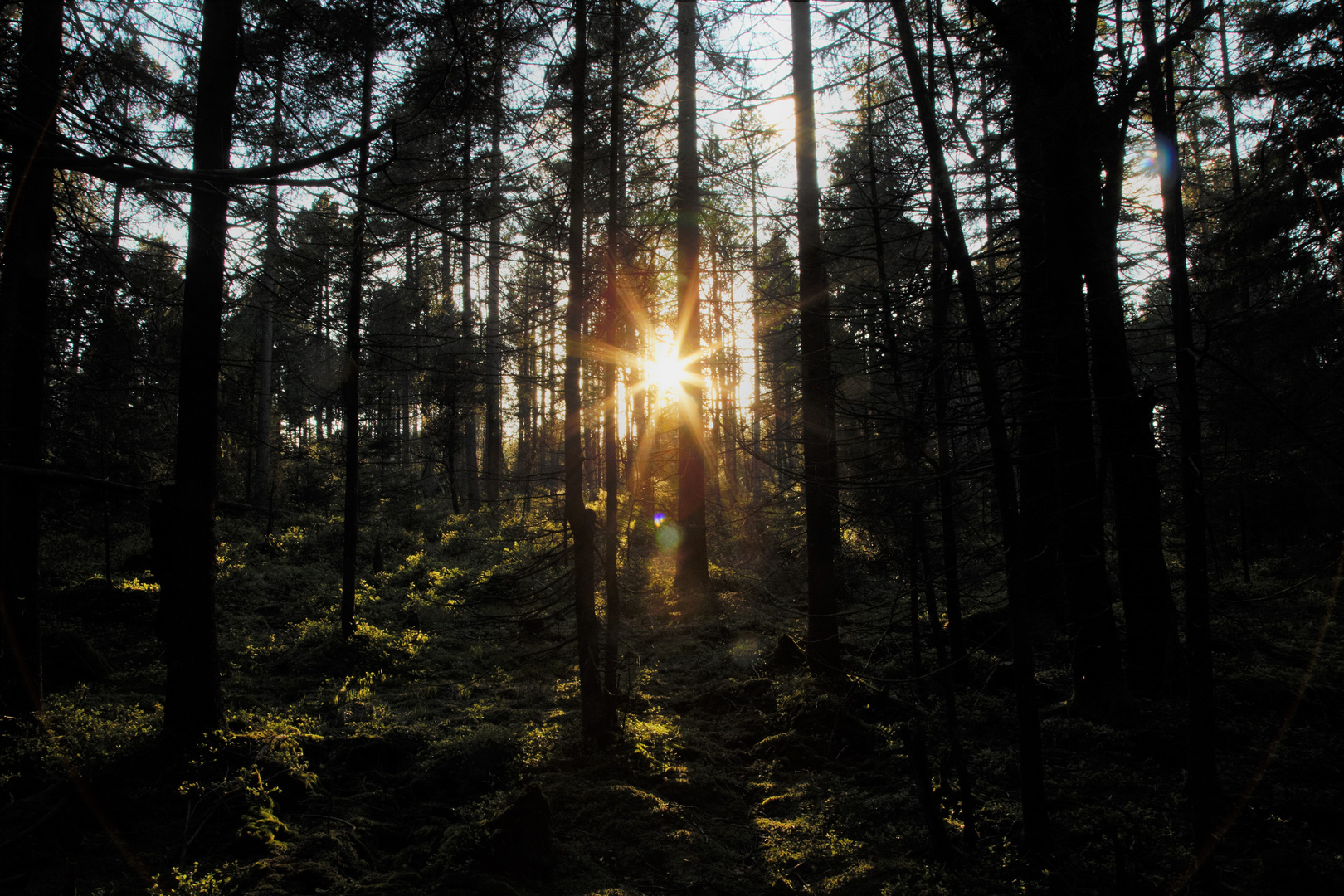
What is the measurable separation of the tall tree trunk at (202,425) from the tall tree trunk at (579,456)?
324 cm

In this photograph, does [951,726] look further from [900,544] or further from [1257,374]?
[1257,374]

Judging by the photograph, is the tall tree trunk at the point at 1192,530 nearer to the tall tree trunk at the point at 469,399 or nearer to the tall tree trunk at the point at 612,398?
the tall tree trunk at the point at 612,398

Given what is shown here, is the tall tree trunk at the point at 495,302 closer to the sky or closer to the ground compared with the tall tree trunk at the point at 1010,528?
closer to the sky

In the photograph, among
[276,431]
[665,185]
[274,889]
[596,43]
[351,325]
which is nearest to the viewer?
[274,889]

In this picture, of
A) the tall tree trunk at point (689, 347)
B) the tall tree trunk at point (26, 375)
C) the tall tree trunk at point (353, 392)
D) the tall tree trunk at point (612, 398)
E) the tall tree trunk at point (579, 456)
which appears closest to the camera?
the tall tree trunk at point (26, 375)

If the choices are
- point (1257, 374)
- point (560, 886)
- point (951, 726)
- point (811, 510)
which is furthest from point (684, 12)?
point (560, 886)

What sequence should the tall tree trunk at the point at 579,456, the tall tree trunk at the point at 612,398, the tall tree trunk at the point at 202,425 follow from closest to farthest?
1. the tall tree trunk at the point at 202,425
2. the tall tree trunk at the point at 579,456
3. the tall tree trunk at the point at 612,398

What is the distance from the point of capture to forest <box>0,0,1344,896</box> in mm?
4184

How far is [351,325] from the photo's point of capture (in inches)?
423

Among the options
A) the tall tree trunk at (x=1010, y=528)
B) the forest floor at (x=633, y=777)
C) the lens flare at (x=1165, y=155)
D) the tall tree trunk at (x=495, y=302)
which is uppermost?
the tall tree trunk at (x=495, y=302)

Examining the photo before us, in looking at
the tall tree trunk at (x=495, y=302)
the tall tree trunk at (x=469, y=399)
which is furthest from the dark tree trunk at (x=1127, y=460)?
the tall tree trunk at (x=469, y=399)

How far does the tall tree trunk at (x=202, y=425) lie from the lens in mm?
5590

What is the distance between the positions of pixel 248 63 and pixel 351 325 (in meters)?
5.14

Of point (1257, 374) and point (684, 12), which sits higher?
point (684, 12)
